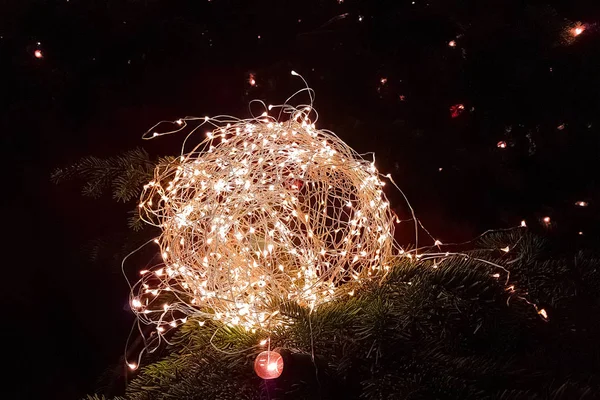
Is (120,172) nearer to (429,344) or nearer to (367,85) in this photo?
(367,85)

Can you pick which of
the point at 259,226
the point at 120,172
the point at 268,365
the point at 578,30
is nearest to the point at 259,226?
the point at 259,226

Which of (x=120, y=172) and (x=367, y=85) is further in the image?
(x=367, y=85)

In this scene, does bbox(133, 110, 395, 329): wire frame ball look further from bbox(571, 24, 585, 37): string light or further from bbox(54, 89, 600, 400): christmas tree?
bbox(571, 24, 585, 37): string light

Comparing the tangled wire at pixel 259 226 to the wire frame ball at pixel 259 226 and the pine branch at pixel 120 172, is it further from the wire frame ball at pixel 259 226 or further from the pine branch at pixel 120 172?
the pine branch at pixel 120 172

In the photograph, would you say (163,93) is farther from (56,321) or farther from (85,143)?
(56,321)

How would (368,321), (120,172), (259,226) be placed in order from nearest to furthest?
(368,321) < (259,226) < (120,172)

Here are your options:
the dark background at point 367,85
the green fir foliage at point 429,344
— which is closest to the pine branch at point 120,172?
the dark background at point 367,85
